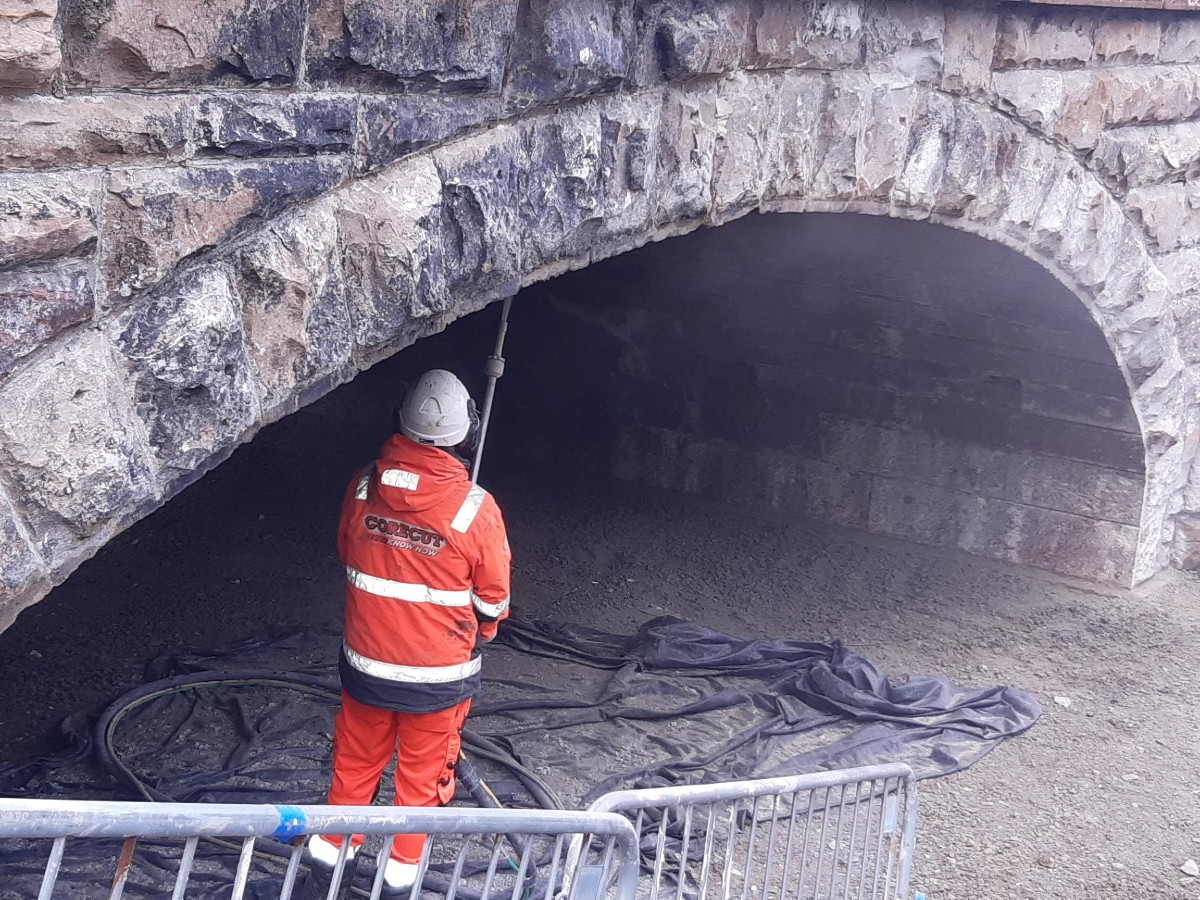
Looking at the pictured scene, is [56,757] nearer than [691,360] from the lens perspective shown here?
Yes

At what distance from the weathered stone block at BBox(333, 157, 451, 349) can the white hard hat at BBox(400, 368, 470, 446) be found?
0.93 m

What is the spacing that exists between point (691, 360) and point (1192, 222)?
3064 millimetres

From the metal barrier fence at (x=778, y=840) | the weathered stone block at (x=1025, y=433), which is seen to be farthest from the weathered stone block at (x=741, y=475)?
the metal barrier fence at (x=778, y=840)

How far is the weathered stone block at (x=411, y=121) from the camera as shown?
7.84 feet

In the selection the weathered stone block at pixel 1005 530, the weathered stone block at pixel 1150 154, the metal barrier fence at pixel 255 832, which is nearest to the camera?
the metal barrier fence at pixel 255 832

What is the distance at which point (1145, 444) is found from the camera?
6625 millimetres

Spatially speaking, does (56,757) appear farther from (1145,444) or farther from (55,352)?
(1145,444)

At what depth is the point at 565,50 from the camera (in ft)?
9.15

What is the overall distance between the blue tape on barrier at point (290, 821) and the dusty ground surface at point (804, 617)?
3.12m

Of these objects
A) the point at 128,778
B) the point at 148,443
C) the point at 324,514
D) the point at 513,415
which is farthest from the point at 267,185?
the point at 513,415

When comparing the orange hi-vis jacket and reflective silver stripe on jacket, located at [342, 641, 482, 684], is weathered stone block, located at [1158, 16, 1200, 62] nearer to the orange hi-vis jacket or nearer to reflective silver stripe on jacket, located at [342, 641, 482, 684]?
the orange hi-vis jacket

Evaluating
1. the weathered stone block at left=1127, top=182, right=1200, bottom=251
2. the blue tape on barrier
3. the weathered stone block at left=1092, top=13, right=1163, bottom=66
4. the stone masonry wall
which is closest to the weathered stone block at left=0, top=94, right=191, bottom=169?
the stone masonry wall

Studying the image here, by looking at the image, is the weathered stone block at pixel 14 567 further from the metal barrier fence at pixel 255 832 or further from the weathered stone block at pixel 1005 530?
the weathered stone block at pixel 1005 530

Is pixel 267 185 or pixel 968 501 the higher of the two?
pixel 267 185
